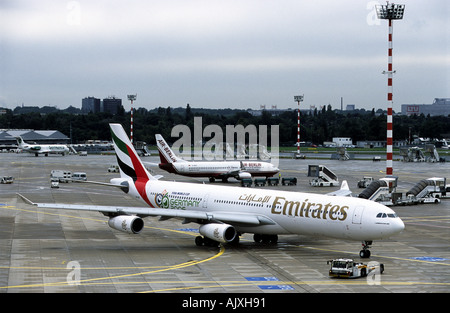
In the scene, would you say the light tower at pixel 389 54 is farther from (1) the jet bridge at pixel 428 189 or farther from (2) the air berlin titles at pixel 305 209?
(2) the air berlin titles at pixel 305 209

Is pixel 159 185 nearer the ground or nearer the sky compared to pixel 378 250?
nearer the sky

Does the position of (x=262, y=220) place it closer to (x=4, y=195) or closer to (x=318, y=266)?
(x=318, y=266)

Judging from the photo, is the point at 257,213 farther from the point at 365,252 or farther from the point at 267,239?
the point at 365,252

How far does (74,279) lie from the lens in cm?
4050

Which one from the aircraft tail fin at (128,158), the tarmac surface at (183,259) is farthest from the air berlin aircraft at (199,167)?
the aircraft tail fin at (128,158)

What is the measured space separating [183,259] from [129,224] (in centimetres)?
588

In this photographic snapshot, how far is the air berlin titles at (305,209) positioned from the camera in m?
47.4

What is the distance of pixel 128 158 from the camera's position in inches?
2483

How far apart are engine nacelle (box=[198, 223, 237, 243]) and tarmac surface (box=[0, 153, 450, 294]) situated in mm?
1150

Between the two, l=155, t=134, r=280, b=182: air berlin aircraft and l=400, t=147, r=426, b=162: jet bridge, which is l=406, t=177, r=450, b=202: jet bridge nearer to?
l=155, t=134, r=280, b=182: air berlin aircraft

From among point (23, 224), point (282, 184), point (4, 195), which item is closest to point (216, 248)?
point (23, 224)

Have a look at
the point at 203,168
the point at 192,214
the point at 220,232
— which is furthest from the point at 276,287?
the point at 203,168

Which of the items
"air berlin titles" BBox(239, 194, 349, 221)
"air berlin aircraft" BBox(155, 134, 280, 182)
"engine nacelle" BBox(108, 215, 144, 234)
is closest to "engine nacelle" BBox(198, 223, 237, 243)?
"air berlin titles" BBox(239, 194, 349, 221)
